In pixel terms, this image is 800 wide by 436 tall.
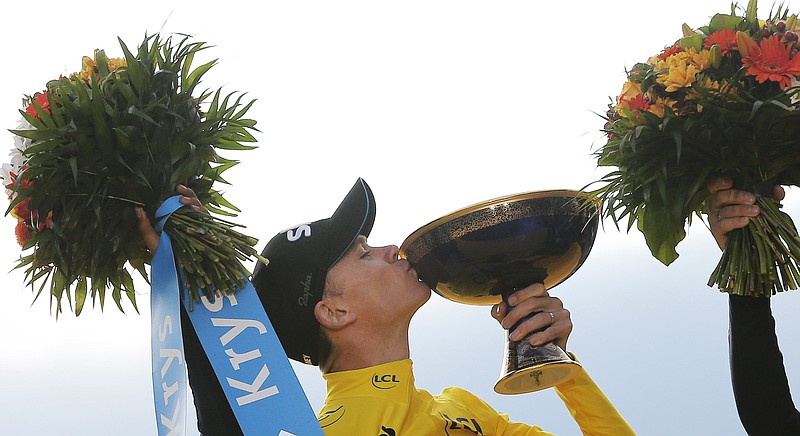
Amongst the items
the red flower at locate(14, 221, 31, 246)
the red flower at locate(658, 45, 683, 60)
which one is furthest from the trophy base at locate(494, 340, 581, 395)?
the red flower at locate(14, 221, 31, 246)

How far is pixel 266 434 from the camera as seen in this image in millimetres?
2463

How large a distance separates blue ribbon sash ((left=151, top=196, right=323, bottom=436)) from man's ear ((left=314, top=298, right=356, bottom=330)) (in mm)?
320

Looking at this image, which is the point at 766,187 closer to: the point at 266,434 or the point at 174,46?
the point at 266,434

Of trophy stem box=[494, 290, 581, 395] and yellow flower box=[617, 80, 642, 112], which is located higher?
yellow flower box=[617, 80, 642, 112]

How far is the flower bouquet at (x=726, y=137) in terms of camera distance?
2348 mm

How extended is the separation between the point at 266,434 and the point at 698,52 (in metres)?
1.63

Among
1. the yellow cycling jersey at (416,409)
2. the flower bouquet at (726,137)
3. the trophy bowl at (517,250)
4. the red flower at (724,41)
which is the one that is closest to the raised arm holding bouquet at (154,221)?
the yellow cycling jersey at (416,409)

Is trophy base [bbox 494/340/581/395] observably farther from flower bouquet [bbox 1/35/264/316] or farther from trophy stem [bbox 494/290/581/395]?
flower bouquet [bbox 1/35/264/316]

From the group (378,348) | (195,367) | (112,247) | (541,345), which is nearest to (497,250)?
(541,345)

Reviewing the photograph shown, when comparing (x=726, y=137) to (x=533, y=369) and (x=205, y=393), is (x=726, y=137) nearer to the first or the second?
(x=533, y=369)

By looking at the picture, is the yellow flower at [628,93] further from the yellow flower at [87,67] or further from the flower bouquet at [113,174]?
the yellow flower at [87,67]

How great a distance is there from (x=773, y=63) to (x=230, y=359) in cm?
172

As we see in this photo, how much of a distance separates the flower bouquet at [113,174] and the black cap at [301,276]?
13.1 inches

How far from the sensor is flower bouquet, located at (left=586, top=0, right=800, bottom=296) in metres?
2.35
